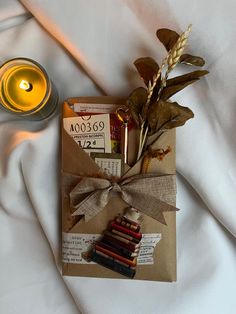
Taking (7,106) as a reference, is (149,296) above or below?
below

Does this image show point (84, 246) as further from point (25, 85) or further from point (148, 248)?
point (25, 85)

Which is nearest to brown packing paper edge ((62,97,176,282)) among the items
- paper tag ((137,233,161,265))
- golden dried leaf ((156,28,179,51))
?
paper tag ((137,233,161,265))

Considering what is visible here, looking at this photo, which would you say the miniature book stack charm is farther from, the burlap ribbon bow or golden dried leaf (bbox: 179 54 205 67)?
golden dried leaf (bbox: 179 54 205 67)

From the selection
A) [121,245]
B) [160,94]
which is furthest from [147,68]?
[121,245]

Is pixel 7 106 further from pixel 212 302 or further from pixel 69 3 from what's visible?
pixel 212 302

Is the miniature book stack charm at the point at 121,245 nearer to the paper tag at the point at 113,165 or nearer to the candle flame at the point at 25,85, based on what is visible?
the paper tag at the point at 113,165

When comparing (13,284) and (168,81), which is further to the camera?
(13,284)

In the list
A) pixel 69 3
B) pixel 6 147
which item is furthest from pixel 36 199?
pixel 69 3

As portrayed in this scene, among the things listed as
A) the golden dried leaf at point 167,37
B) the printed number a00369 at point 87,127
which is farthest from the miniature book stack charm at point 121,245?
the golden dried leaf at point 167,37
